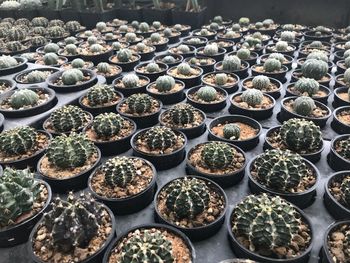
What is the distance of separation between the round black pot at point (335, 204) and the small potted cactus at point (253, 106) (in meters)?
1.55

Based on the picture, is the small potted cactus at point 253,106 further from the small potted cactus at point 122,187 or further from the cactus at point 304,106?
the small potted cactus at point 122,187

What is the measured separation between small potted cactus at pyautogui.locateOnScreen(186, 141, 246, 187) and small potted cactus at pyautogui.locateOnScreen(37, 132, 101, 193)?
1101 mm

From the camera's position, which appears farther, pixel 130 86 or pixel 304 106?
pixel 130 86

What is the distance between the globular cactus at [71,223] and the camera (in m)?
2.29

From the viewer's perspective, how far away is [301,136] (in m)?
3.46

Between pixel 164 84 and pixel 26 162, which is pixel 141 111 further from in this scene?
pixel 26 162

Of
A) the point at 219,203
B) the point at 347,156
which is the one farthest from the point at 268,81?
the point at 219,203

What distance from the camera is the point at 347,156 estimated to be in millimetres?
3361

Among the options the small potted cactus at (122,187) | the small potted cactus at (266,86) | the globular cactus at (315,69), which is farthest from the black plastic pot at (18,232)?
the globular cactus at (315,69)

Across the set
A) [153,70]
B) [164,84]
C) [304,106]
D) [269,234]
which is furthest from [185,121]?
[269,234]

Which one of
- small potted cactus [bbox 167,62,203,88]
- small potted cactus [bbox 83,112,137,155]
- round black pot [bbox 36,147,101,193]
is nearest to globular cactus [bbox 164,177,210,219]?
round black pot [bbox 36,147,101,193]

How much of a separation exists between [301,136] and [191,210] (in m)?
1.64

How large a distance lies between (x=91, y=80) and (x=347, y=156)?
3843 mm

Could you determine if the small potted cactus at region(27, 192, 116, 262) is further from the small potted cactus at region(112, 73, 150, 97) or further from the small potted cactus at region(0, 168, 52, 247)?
the small potted cactus at region(112, 73, 150, 97)
